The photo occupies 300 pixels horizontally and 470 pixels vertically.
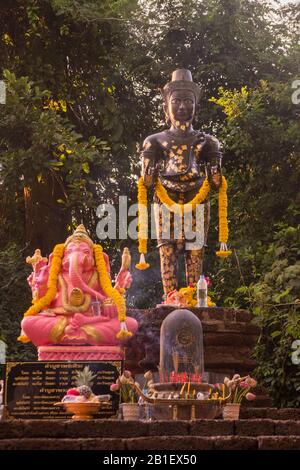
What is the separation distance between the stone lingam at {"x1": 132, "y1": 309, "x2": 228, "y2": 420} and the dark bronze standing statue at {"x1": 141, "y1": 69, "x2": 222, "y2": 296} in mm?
2458

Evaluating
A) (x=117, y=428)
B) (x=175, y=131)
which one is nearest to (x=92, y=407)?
(x=117, y=428)

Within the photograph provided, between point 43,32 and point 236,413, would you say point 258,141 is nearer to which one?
point 43,32

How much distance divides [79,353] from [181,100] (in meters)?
4.17

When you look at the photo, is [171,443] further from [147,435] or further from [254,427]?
[254,427]

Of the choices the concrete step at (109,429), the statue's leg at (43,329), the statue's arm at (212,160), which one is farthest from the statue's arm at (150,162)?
the concrete step at (109,429)

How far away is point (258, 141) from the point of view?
18719 mm

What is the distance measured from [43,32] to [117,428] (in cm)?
1190

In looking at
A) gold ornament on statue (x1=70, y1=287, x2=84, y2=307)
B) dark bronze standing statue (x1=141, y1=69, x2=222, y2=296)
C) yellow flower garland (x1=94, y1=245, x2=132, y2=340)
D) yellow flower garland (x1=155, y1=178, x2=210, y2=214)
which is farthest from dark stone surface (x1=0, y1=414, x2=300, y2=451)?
yellow flower garland (x1=155, y1=178, x2=210, y2=214)

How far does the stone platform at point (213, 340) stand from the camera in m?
12.5

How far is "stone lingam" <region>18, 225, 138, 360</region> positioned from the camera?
1228 cm

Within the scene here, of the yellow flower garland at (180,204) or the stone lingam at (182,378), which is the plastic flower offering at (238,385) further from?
the yellow flower garland at (180,204)

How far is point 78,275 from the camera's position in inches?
494

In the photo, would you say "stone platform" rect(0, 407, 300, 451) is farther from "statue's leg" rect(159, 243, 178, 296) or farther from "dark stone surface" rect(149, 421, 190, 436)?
"statue's leg" rect(159, 243, 178, 296)

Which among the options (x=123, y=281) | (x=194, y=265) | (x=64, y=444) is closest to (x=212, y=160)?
(x=194, y=265)
